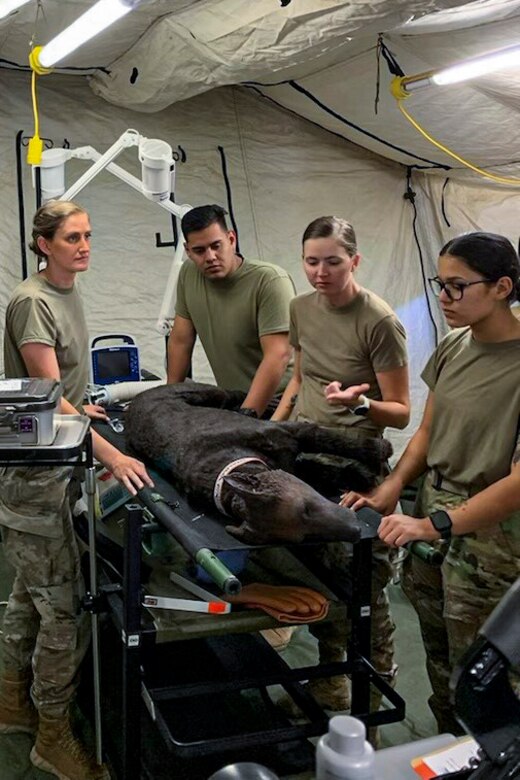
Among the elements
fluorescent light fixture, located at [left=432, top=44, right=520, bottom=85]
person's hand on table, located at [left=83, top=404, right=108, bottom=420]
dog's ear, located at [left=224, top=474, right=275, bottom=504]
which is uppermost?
fluorescent light fixture, located at [left=432, top=44, right=520, bottom=85]

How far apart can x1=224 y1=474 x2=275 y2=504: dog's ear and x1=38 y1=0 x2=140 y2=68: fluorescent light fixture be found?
1.25 metres

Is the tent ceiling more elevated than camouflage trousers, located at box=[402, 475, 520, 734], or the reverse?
the tent ceiling

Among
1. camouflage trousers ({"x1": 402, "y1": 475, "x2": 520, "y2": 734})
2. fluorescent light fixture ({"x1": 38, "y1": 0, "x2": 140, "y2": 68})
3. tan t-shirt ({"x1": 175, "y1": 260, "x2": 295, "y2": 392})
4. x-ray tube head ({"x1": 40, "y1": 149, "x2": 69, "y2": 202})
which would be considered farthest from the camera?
x-ray tube head ({"x1": 40, "y1": 149, "x2": 69, "y2": 202})

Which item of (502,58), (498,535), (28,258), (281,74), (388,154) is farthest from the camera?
(388,154)

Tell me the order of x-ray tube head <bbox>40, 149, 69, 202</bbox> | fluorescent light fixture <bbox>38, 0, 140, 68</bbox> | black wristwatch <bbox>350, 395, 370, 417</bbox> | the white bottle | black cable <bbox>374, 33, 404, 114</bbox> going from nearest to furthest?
the white bottle
black wristwatch <bbox>350, 395, 370, 417</bbox>
fluorescent light fixture <bbox>38, 0, 140, 68</bbox>
black cable <bbox>374, 33, 404, 114</bbox>
x-ray tube head <bbox>40, 149, 69, 202</bbox>

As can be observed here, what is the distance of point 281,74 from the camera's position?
131 inches

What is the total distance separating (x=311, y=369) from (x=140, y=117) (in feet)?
7.14

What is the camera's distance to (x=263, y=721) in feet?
6.11

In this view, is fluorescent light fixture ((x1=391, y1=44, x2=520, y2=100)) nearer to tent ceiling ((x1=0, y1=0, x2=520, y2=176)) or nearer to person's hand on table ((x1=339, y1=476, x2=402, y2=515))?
tent ceiling ((x1=0, y1=0, x2=520, y2=176))

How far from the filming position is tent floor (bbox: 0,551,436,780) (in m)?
1.69

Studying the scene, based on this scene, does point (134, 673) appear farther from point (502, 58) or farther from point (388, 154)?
point (388, 154)

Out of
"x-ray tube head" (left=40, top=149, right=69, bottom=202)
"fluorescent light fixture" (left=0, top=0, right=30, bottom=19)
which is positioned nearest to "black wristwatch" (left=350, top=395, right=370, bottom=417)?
"fluorescent light fixture" (left=0, top=0, right=30, bottom=19)

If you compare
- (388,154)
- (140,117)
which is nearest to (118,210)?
(140,117)

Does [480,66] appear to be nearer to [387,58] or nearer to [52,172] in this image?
[387,58]
